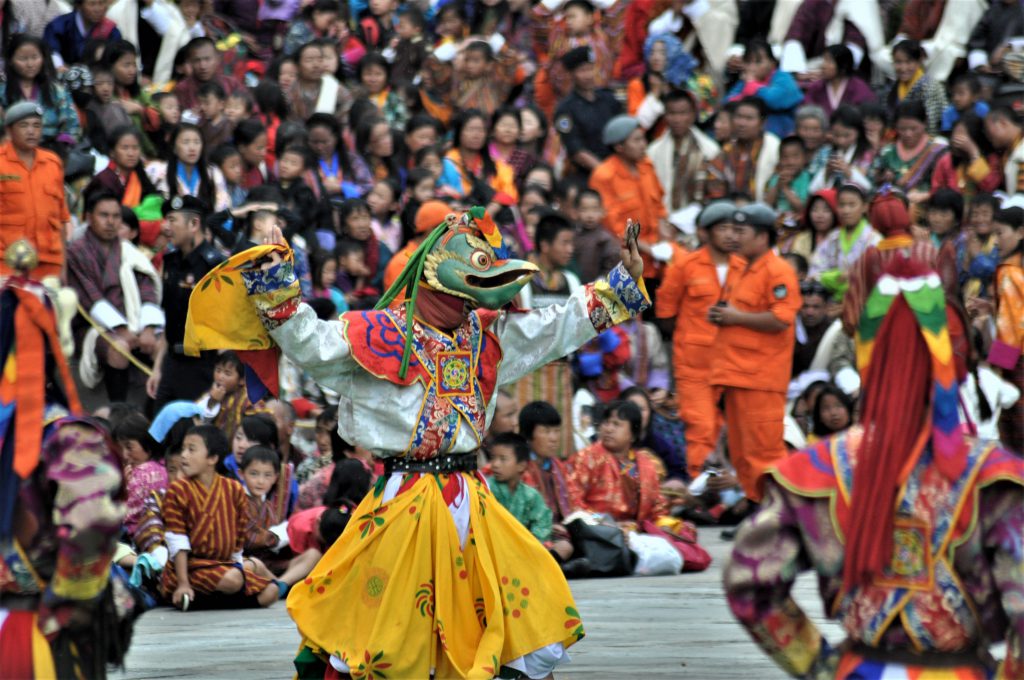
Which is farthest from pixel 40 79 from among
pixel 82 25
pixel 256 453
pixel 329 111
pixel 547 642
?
pixel 547 642

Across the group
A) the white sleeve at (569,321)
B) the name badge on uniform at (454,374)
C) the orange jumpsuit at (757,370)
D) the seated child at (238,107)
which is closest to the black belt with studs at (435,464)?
the name badge on uniform at (454,374)

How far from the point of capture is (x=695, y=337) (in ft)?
36.3

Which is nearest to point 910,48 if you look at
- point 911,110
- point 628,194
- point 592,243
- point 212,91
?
point 911,110

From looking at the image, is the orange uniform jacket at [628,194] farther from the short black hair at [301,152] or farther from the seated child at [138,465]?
the seated child at [138,465]

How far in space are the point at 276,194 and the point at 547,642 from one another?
19.8ft

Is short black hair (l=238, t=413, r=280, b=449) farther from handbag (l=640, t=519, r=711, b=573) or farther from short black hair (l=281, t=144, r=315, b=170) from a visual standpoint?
short black hair (l=281, t=144, r=315, b=170)

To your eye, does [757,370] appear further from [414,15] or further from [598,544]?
[414,15]

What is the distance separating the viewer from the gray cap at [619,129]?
12992 mm

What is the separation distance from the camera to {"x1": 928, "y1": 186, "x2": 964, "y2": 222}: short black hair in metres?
11.9

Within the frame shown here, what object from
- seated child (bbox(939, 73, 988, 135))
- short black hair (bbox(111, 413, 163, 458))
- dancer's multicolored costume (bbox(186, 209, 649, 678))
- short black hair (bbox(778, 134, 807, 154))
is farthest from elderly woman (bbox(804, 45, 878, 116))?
dancer's multicolored costume (bbox(186, 209, 649, 678))

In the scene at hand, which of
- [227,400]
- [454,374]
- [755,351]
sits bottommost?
[227,400]

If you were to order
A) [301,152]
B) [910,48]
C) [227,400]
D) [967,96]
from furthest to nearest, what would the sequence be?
[910,48], [967,96], [301,152], [227,400]

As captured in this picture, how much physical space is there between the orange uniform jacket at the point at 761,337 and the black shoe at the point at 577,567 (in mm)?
1754

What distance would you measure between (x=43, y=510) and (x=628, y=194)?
8528 millimetres
